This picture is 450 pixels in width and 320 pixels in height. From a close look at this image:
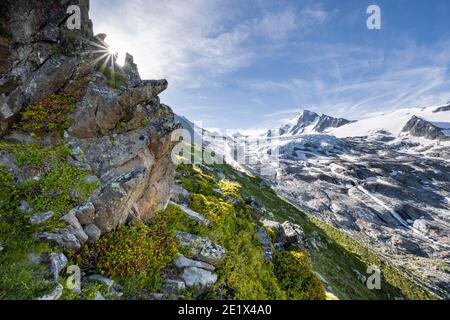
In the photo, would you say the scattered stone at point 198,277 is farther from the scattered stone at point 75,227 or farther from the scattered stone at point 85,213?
the scattered stone at point 85,213

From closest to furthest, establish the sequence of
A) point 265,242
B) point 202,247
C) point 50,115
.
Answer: point 202,247 < point 50,115 < point 265,242

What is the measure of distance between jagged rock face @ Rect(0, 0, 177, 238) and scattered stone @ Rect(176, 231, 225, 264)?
2.57m

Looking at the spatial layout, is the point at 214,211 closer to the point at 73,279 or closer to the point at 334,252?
the point at 73,279

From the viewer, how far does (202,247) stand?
562 inches

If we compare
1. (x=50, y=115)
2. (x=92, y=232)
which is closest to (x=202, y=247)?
(x=92, y=232)

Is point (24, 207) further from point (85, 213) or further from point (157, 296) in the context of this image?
point (157, 296)

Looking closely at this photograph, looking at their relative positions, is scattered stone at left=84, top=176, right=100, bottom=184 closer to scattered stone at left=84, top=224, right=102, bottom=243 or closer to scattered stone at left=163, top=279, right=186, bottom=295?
scattered stone at left=84, top=224, right=102, bottom=243

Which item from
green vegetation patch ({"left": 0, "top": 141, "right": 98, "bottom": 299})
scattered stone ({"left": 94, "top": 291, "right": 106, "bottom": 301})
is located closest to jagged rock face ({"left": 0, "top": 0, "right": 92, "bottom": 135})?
green vegetation patch ({"left": 0, "top": 141, "right": 98, "bottom": 299})

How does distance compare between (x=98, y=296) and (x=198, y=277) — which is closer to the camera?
(x=98, y=296)

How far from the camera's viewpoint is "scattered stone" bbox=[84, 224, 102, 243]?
11656 millimetres

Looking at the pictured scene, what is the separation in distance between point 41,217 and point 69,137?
228 inches

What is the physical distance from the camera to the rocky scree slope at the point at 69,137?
11.7 meters
